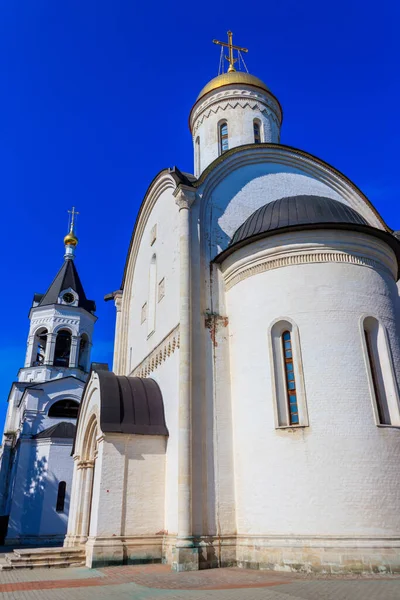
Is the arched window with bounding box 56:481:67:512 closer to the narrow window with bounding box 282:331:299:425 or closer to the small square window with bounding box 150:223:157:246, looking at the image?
the small square window with bounding box 150:223:157:246

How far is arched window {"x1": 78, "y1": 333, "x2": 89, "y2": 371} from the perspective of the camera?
2774cm

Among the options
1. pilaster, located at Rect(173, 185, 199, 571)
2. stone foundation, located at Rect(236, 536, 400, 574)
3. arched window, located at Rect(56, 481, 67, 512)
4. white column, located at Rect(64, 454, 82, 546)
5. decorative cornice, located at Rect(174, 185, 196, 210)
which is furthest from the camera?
arched window, located at Rect(56, 481, 67, 512)

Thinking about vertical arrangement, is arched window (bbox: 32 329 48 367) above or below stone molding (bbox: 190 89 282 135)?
below

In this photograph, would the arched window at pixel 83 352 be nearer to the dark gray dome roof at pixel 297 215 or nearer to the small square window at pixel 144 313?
the small square window at pixel 144 313

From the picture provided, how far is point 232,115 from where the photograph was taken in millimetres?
16859

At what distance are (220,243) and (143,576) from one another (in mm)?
7451

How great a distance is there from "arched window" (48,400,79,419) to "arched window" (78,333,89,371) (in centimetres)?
228

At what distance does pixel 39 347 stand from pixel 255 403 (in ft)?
68.5

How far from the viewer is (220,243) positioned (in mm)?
12328

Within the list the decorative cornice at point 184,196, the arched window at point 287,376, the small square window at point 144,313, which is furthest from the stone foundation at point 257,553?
the decorative cornice at point 184,196

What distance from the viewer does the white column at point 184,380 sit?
9273 millimetres

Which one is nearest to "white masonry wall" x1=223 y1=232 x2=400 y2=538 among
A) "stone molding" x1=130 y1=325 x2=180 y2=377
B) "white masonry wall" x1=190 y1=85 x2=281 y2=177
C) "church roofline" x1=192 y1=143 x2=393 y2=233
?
"stone molding" x1=130 y1=325 x2=180 y2=377

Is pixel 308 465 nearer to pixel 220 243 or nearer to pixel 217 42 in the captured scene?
pixel 220 243

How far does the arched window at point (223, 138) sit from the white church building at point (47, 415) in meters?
15.0
